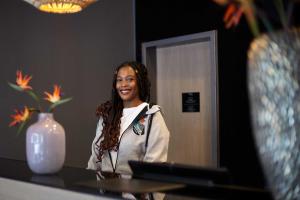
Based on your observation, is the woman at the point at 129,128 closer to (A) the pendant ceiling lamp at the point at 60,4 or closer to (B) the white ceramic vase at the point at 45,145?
(A) the pendant ceiling lamp at the point at 60,4

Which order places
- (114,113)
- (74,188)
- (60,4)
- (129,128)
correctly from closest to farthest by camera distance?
1. (74,188)
2. (60,4)
3. (129,128)
4. (114,113)

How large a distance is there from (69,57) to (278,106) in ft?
10.1

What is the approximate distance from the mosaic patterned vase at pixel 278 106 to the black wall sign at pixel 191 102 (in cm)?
286

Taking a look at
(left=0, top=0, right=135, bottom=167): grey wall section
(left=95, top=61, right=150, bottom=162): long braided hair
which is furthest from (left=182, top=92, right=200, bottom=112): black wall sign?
(left=95, top=61, right=150, bottom=162): long braided hair

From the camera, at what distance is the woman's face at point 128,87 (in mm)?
2641

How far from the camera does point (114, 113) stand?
8.82 ft

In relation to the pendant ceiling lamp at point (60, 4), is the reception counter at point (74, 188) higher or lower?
lower

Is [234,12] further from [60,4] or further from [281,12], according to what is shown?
[60,4]

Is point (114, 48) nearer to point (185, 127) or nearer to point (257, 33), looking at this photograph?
point (185, 127)

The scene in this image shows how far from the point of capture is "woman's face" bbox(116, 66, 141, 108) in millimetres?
2641

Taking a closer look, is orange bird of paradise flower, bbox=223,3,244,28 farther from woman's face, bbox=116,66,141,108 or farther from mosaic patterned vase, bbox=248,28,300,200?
woman's face, bbox=116,66,141,108

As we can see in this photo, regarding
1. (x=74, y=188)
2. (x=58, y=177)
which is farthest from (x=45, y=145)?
(x=74, y=188)

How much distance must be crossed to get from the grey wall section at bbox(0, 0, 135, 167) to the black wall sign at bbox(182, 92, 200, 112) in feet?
2.27

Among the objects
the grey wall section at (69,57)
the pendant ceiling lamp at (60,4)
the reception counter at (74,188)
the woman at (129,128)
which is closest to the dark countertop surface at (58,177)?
the reception counter at (74,188)
